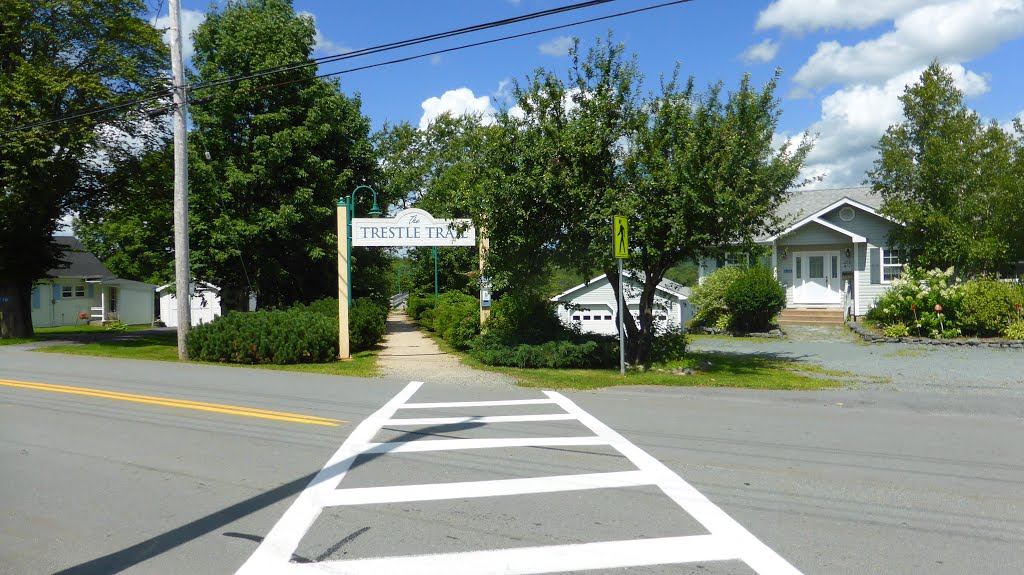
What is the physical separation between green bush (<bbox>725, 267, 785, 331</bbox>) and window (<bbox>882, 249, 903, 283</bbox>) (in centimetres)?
510

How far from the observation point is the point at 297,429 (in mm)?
8711

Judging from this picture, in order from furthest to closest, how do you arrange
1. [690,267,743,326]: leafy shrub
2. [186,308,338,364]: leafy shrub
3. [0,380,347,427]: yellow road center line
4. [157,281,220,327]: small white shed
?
[157,281,220,327]: small white shed → [690,267,743,326]: leafy shrub → [186,308,338,364]: leafy shrub → [0,380,347,427]: yellow road center line

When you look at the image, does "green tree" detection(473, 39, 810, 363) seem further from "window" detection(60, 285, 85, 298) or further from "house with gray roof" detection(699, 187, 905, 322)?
"window" detection(60, 285, 85, 298)

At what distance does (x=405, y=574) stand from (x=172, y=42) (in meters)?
17.3

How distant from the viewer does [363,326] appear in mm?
19797

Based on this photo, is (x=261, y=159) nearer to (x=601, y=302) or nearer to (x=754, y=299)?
(x=601, y=302)

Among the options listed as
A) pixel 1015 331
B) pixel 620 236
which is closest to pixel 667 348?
pixel 620 236

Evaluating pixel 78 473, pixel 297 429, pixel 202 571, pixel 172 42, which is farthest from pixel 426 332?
pixel 202 571

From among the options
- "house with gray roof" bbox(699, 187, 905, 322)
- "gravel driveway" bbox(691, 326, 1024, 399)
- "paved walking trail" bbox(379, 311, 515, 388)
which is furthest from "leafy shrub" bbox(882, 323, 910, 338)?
"paved walking trail" bbox(379, 311, 515, 388)

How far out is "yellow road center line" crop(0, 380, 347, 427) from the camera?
9.32 metres

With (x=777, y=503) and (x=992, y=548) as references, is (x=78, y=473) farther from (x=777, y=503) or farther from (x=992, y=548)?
(x=992, y=548)

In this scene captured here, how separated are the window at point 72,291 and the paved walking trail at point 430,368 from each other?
3216 centimetres

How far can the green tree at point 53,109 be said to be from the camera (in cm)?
2192

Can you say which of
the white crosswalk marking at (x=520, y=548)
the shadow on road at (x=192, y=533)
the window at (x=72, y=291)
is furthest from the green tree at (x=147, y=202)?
the shadow on road at (x=192, y=533)
